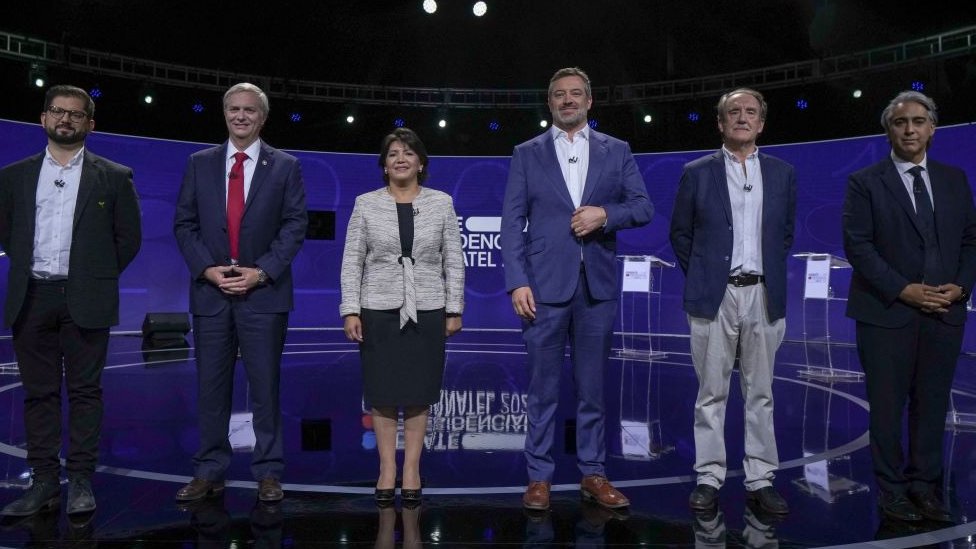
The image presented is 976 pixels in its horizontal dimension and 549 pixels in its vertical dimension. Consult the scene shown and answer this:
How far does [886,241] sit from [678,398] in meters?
2.87

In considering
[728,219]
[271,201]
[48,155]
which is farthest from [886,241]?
[48,155]

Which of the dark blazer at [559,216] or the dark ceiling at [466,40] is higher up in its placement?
the dark ceiling at [466,40]

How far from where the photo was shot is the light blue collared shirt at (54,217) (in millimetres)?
2748

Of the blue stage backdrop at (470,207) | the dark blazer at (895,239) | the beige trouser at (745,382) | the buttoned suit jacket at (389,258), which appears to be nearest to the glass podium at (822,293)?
the blue stage backdrop at (470,207)

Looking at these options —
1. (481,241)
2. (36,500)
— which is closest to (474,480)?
(36,500)

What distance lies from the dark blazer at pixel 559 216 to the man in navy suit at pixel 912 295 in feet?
3.11

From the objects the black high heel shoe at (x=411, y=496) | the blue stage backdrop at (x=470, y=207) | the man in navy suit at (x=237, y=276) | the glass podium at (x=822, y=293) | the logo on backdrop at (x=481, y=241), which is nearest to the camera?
the black high heel shoe at (x=411, y=496)

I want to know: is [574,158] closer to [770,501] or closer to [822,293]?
[770,501]

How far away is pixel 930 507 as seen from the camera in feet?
8.79

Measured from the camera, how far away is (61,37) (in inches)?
374

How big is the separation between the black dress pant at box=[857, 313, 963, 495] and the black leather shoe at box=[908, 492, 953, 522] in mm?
28

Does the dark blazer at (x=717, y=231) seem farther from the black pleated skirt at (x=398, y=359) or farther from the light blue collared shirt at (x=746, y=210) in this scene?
the black pleated skirt at (x=398, y=359)

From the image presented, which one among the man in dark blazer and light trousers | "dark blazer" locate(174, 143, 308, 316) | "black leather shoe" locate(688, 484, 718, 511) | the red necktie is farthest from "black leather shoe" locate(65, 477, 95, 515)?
"black leather shoe" locate(688, 484, 718, 511)

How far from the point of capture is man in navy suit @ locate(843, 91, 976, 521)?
9.07 ft
